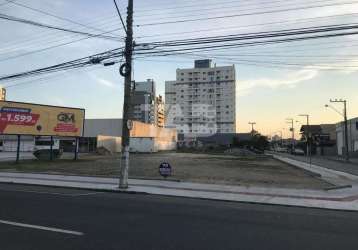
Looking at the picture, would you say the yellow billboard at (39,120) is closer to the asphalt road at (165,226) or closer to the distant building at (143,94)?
the distant building at (143,94)

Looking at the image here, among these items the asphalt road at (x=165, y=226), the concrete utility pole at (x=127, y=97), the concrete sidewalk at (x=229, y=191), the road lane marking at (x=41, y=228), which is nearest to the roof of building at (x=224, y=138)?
the concrete sidewalk at (x=229, y=191)

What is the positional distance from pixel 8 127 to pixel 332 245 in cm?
3962

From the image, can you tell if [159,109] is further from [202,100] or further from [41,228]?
[41,228]

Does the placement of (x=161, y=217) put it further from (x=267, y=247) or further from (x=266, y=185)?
(x=266, y=185)

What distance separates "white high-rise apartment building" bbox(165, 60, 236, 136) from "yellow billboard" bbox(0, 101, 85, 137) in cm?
8397

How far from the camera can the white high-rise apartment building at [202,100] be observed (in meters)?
140

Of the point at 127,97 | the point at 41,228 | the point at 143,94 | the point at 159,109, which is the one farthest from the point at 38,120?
the point at 159,109

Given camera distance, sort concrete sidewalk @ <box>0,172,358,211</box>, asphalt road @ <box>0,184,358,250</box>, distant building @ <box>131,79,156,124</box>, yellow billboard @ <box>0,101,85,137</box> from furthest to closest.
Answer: yellow billboard @ <box>0,101,85,137</box>
distant building @ <box>131,79,156,124</box>
concrete sidewalk @ <box>0,172,358,211</box>
asphalt road @ <box>0,184,358,250</box>

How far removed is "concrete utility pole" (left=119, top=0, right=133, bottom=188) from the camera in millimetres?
23109

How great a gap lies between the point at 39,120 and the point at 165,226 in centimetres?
3797

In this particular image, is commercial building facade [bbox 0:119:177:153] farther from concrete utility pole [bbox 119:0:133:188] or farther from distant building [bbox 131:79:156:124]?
concrete utility pole [bbox 119:0:133:188]

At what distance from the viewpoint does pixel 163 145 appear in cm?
11156

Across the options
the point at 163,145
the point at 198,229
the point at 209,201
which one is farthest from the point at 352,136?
the point at 198,229

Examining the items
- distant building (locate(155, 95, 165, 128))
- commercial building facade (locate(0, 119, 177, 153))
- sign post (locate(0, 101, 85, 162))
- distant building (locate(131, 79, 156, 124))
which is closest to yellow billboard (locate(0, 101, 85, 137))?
sign post (locate(0, 101, 85, 162))
